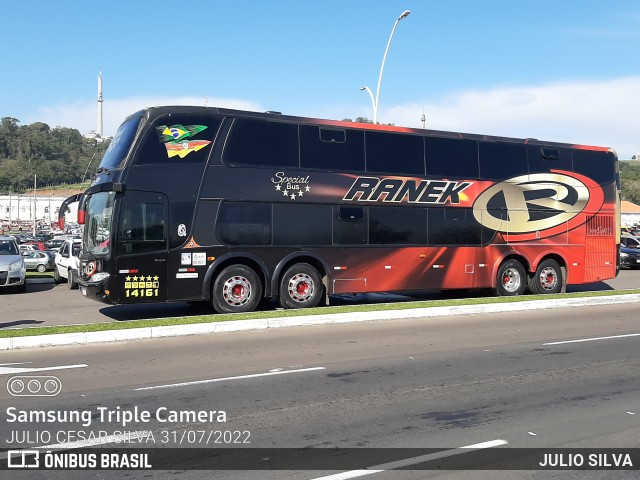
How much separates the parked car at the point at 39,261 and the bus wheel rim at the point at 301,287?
25475 mm

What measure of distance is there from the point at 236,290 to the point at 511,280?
840cm

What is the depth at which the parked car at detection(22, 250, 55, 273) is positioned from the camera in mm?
37250

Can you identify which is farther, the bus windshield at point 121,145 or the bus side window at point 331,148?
the bus side window at point 331,148

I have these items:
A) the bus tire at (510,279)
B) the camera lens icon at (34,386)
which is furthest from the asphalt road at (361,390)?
the bus tire at (510,279)

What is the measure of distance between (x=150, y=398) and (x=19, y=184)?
6009 inches

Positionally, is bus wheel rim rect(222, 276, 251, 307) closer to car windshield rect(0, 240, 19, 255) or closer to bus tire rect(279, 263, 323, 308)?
bus tire rect(279, 263, 323, 308)

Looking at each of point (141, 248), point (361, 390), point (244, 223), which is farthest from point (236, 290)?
point (361, 390)

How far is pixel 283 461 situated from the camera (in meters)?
5.74

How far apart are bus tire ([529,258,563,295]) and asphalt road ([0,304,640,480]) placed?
6567mm

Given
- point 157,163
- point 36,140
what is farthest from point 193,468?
point 36,140

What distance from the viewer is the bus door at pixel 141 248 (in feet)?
45.8

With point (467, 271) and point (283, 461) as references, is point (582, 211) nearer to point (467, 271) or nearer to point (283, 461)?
point (467, 271)

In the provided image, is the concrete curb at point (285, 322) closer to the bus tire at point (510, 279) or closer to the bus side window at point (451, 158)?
the bus tire at point (510, 279)

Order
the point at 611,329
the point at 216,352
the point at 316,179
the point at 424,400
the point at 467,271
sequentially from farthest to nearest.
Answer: the point at 467,271 → the point at 316,179 → the point at 611,329 → the point at 216,352 → the point at 424,400
